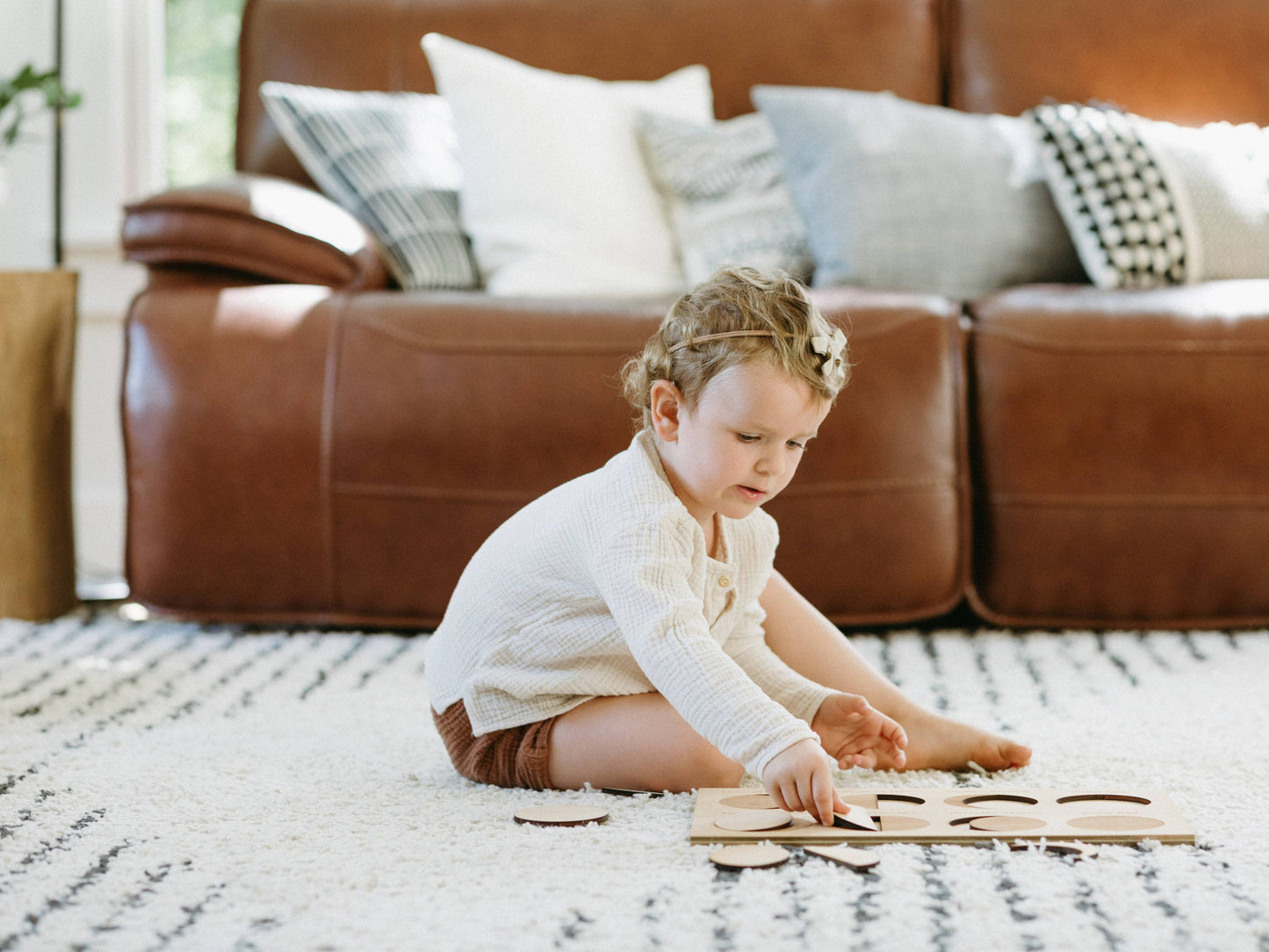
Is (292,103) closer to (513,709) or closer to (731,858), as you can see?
(513,709)

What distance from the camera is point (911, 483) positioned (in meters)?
1.52

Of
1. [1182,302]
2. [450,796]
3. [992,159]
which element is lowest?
[450,796]

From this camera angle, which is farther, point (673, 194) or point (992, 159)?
point (673, 194)

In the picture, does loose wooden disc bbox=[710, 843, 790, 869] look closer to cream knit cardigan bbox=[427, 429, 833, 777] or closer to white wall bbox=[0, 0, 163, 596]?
cream knit cardigan bbox=[427, 429, 833, 777]

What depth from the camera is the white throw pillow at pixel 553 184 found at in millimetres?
1870

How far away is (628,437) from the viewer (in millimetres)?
1511

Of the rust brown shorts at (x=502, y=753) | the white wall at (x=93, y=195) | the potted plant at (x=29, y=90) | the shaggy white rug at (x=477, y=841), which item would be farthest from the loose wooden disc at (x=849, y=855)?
the white wall at (x=93, y=195)

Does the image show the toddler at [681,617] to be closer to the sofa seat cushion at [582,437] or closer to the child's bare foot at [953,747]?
the child's bare foot at [953,747]

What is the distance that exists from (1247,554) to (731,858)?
38.6 inches

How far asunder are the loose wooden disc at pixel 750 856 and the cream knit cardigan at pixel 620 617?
0.18 ft

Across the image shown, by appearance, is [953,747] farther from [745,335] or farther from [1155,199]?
[1155,199]

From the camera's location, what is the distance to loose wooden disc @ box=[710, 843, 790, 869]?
783 millimetres

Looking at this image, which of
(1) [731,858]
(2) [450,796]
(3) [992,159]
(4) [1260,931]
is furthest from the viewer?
(3) [992,159]

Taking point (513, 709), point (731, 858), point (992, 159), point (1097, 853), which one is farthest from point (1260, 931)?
point (992, 159)
